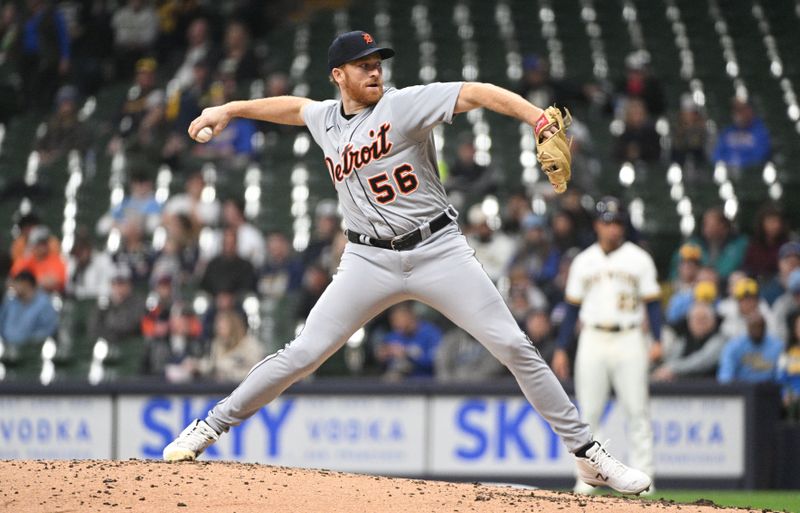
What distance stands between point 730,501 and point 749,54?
9.80m

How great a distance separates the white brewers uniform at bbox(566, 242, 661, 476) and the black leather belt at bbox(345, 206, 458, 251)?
12.0ft

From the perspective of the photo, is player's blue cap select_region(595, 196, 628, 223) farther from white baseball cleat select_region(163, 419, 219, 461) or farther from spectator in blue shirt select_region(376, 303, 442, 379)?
white baseball cleat select_region(163, 419, 219, 461)

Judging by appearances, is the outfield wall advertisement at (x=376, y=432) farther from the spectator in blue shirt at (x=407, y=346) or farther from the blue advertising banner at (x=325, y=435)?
the spectator in blue shirt at (x=407, y=346)

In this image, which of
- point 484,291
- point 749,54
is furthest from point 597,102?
point 484,291

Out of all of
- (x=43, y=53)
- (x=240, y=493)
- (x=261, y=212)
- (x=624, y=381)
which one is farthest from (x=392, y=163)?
(x=43, y=53)

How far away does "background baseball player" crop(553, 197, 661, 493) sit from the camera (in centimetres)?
929

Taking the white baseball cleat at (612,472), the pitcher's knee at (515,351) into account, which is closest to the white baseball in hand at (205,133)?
the pitcher's knee at (515,351)

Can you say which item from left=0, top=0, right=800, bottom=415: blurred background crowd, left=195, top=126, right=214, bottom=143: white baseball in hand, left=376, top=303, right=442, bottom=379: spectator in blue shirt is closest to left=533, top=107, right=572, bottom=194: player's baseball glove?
left=195, top=126, right=214, bottom=143: white baseball in hand

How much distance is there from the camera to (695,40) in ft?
59.9

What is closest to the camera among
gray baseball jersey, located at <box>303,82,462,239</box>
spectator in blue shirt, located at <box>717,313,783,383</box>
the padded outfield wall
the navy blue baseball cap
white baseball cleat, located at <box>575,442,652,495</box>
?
gray baseball jersey, located at <box>303,82,462,239</box>

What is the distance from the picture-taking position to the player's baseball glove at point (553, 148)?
208 inches

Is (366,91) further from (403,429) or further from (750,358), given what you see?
(750,358)

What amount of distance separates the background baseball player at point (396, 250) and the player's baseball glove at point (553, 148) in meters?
0.41

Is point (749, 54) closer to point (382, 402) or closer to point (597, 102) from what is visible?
point (597, 102)
